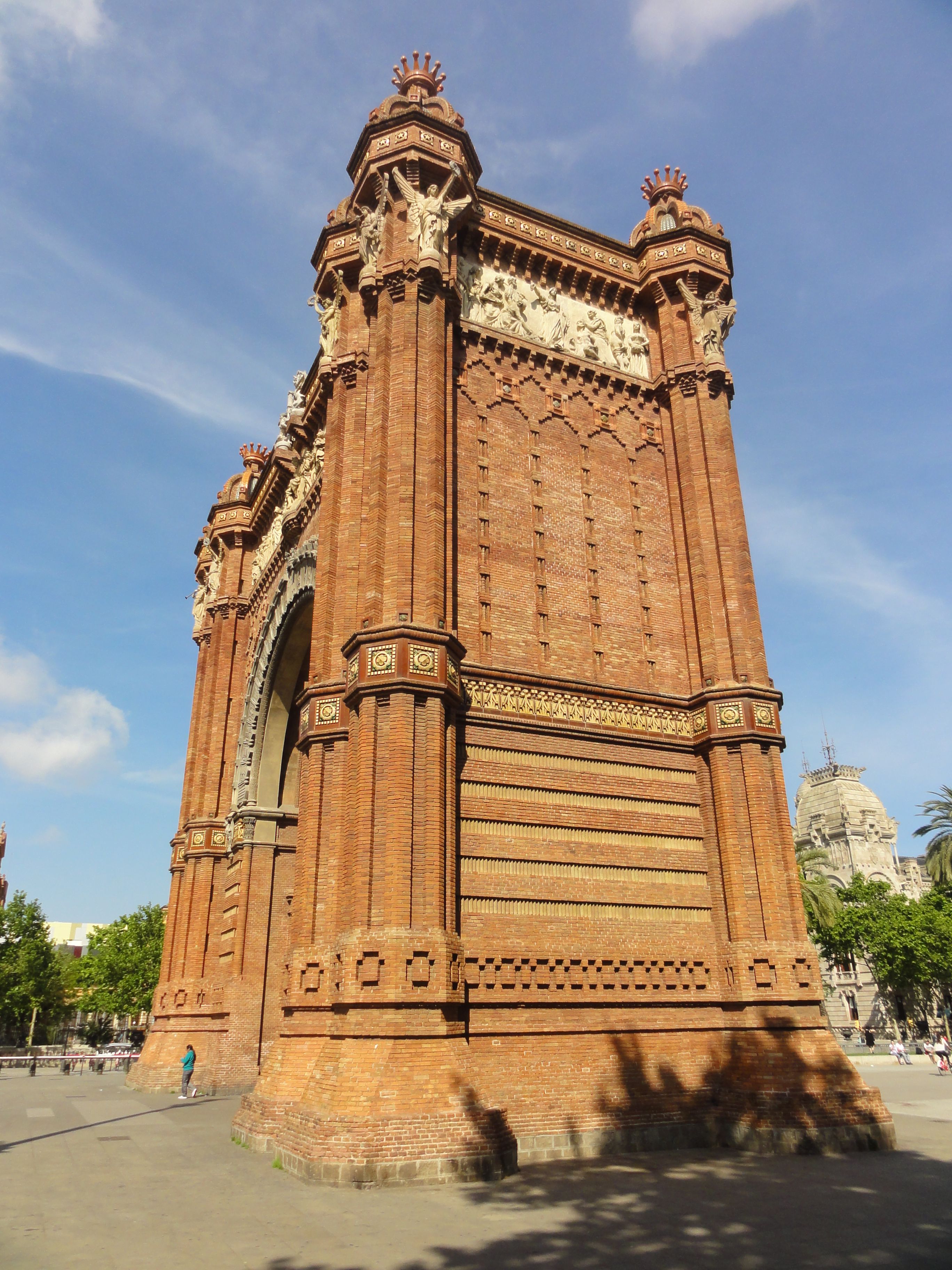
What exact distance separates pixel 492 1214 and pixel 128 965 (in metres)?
54.1

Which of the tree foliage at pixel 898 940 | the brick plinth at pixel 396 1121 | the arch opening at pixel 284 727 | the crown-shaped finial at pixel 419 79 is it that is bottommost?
the brick plinth at pixel 396 1121

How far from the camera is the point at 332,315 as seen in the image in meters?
19.7

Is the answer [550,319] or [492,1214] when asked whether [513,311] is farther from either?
[492,1214]

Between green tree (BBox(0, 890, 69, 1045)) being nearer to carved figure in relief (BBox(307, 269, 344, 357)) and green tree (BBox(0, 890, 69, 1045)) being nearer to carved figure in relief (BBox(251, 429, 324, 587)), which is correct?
carved figure in relief (BBox(251, 429, 324, 587))

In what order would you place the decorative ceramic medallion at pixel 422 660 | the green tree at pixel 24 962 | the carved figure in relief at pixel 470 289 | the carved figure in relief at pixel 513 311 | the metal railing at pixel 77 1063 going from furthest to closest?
the green tree at pixel 24 962 → the metal railing at pixel 77 1063 → the carved figure in relief at pixel 513 311 → the carved figure in relief at pixel 470 289 → the decorative ceramic medallion at pixel 422 660

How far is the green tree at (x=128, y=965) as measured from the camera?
56.0 metres

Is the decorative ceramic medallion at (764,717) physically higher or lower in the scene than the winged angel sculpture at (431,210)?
lower

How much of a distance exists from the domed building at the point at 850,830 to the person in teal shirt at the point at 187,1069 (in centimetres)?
6429

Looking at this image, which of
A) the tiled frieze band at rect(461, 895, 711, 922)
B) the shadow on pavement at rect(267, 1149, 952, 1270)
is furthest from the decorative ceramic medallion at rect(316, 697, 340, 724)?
the shadow on pavement at rect(267, 1149, 952, 1270)

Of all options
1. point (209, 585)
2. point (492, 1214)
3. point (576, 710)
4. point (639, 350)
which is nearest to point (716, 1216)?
point (492, 1214)

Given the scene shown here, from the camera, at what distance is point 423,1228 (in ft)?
28.5

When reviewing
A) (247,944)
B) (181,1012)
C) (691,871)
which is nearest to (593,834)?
(691,871)

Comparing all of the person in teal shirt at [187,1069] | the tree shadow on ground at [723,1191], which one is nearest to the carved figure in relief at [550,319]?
the tree shadow on ground at [723,1191]

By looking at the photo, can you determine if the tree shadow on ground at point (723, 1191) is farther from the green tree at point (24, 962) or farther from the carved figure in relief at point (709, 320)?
the green tree at point (24, 962)
